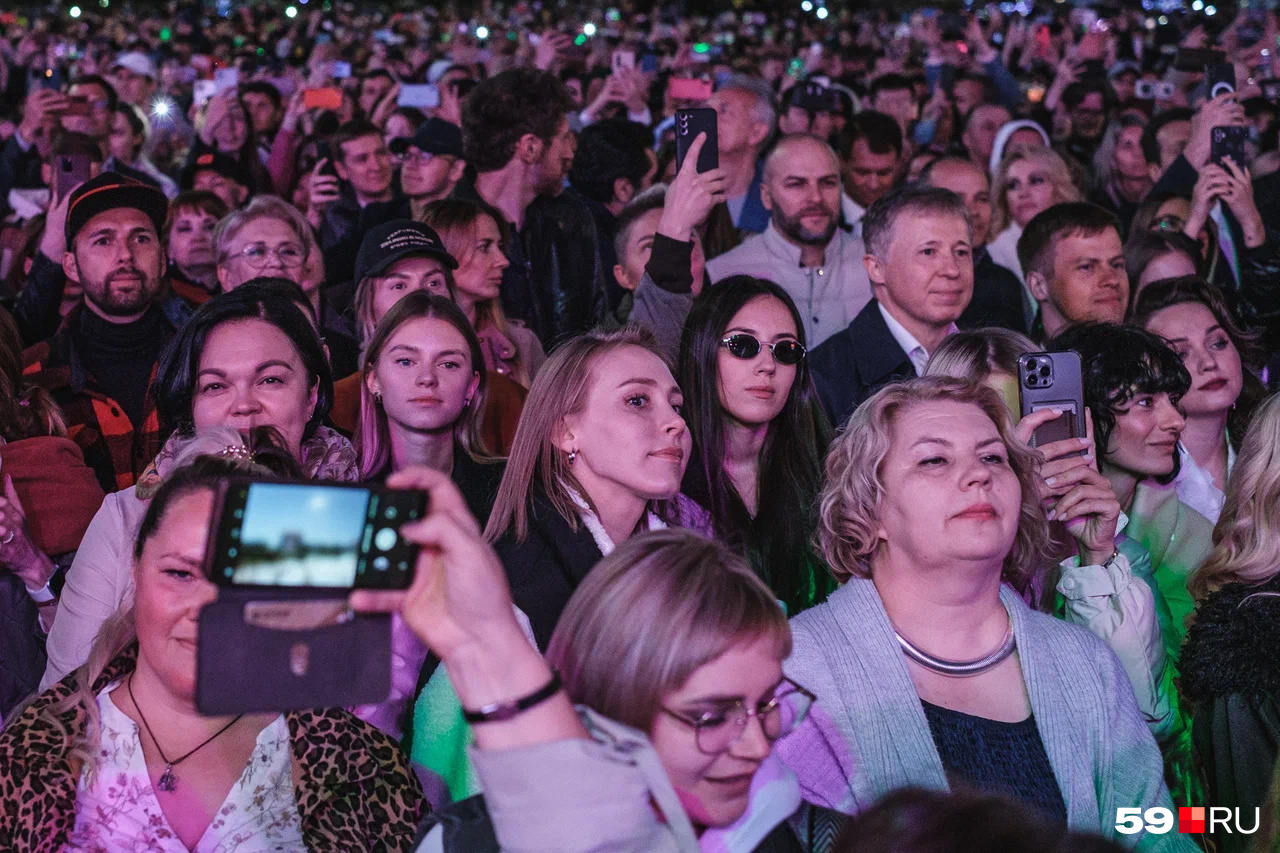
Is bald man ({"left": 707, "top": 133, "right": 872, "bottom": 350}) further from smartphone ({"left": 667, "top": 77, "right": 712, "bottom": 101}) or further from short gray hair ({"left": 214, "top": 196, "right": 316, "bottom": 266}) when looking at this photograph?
smartphone ({"left": 667, "top": 77, "right": 712, "bottom": 101})

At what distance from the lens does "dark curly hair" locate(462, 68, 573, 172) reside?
18.2ft

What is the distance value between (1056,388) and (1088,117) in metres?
6.78

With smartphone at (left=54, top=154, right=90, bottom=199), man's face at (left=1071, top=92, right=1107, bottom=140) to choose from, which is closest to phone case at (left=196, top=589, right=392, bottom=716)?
smartphone at (left=54, top=154, right=90, bottom=199)

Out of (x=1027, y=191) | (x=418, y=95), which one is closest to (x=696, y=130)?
(x=1027, y=191)

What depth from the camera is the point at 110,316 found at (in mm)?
4332

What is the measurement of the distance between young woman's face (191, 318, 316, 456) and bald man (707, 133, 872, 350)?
211 cm

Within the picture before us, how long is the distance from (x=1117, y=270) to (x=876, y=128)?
94.9 inches

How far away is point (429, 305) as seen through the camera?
12.5ft

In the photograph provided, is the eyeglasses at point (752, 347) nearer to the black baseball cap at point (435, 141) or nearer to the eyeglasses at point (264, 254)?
the eyeglasses at point (264, 254)

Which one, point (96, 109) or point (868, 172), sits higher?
point (96, 109)

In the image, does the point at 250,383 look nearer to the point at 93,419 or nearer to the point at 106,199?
the point at 93,419

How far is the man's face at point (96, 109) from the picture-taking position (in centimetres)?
752

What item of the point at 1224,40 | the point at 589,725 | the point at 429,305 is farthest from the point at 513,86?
the point at 1224,40

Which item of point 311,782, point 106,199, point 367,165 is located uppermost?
point 367,165
